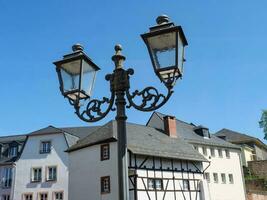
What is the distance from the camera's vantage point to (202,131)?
131ft

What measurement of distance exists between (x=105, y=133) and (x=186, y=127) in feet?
47.7

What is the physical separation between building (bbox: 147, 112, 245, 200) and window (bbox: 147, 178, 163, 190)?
937cm

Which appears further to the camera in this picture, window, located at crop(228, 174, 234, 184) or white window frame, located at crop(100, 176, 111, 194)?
window, located at crop(228, 174, 234, 184)

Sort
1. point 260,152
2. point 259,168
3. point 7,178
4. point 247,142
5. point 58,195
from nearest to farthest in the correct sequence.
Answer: point 58,195, point 7,178, point 259,168, point 247,142, point 260,152

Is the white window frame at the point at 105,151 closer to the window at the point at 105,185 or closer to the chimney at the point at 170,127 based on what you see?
the window at the point at 105,185

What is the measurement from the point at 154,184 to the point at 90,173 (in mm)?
4835

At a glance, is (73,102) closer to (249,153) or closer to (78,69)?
(78,69)

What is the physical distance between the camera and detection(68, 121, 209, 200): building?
25.4 m

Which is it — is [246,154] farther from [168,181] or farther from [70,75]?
[70,75]

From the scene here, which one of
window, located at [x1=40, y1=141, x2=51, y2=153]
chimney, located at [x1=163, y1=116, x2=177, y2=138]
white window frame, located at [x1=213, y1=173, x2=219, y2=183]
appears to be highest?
chimney, located at [x1=163, y1=116, x2=177, y2=138]

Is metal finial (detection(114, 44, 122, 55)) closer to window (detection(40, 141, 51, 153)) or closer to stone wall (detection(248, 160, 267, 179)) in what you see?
window (detection(40, 141, 51, 153))

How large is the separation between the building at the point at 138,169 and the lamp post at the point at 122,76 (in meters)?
19.9

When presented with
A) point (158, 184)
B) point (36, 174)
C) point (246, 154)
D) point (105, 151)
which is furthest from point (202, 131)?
point (36, 174)

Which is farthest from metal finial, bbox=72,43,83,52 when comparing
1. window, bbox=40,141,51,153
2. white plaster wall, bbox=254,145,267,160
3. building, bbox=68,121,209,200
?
white plaster wall, bbox=254,145,267,160
